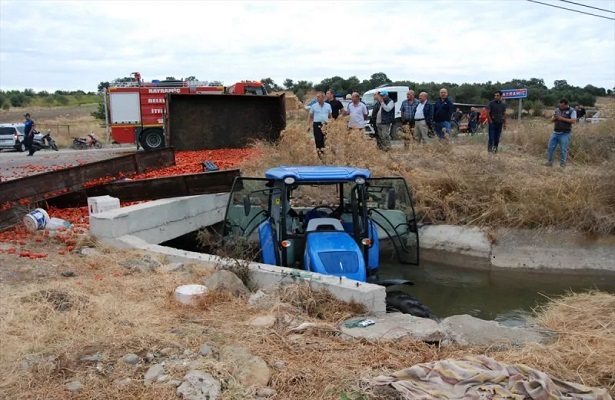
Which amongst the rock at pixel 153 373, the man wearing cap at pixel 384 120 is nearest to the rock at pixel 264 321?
the rock at pixel 153 373

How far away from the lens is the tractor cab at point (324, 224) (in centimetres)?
633

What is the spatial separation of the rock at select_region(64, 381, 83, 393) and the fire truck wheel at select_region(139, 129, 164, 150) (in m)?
18.2

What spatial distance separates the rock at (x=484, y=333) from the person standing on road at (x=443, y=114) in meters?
9.67

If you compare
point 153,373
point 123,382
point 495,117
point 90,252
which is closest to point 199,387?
point 153,373

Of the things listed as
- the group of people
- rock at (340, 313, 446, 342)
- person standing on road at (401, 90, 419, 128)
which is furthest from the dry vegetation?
person standing on road at (401, 90, 419, 128)

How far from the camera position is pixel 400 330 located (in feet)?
16.2

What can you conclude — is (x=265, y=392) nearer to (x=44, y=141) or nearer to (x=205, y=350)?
(x=205, y=350)

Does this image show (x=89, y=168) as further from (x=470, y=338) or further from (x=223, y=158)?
(x=470, y=338)

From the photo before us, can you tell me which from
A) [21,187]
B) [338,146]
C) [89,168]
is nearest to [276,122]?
[338,146]

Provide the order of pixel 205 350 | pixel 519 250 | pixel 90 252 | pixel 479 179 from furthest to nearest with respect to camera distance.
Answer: pixel 479 179, pixel 519 250, pixel 90 252, pixel 205 350

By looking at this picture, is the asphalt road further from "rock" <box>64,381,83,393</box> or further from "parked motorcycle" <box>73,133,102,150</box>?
"rock" <box>64,381,83,393</box>

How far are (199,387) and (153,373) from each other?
416 mm

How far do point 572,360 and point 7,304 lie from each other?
4.91 metres

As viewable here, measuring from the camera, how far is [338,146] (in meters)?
12.3
